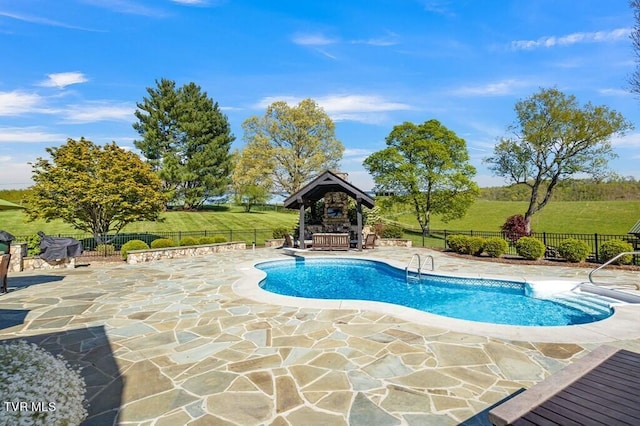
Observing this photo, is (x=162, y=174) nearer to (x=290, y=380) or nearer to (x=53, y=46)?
(x=53, y=46)

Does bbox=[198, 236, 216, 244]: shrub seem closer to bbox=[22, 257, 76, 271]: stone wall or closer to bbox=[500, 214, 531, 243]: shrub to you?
bbox=[22, 257, 76, 271]: stone wall

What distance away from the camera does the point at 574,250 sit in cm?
1238

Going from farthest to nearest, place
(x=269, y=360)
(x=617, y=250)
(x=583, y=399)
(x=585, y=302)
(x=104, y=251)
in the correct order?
1. (x=104, y=251)
2. (x=617, y=250)
3. (x=585, y=302)
4. (x=269, y=360)
5. (x=583, y=399)

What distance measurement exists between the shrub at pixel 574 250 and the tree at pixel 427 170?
37.8ft

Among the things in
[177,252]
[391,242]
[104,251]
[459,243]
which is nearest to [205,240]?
[177,252]

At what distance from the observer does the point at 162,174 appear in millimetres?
33969

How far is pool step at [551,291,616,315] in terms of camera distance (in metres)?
7.42

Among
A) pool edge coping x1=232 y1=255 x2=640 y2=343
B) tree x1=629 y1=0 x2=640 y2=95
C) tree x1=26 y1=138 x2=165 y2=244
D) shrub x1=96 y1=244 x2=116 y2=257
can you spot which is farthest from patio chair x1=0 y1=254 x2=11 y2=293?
tree x1=629 y1=0 x2=640 y2=95

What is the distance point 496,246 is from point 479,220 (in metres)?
25.7

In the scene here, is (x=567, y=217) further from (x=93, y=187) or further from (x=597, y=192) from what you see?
(x=93, y=187)

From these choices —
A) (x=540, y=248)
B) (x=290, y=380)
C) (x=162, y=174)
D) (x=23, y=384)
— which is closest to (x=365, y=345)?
(x=290, y=380)

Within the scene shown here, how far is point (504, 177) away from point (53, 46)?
1114 inches

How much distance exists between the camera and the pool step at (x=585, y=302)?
7416 mm

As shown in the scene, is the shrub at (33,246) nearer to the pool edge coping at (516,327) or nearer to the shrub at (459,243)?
the pool edge coping at (516,327)
